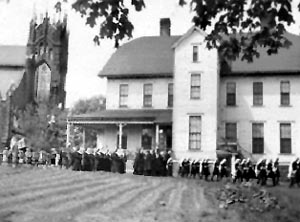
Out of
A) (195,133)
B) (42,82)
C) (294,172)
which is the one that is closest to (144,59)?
(195,133)

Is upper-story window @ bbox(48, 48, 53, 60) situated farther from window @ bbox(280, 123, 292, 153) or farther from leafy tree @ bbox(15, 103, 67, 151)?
window @ bbox(280, 123, 292, 153)

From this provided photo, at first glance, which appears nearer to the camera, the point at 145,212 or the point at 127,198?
the point at 145,212

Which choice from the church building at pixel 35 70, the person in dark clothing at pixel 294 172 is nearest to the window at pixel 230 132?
the person in dark clothing at pixel 294 172

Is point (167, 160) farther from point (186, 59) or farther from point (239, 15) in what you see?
point (239, 15)

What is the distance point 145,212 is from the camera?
31.6 ft

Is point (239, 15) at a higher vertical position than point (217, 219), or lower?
higher

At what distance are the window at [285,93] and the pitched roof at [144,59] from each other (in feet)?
23.1

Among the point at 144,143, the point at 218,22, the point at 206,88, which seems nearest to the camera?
the point at 218,22

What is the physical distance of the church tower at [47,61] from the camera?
232 feet

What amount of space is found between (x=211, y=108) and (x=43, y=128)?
29.4 meters

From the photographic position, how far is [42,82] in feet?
238

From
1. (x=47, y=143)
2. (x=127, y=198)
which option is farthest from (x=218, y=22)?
(x=47, y=143)

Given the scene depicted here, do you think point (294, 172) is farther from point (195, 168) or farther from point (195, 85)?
point (195, 85)

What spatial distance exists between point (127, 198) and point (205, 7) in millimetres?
6544
